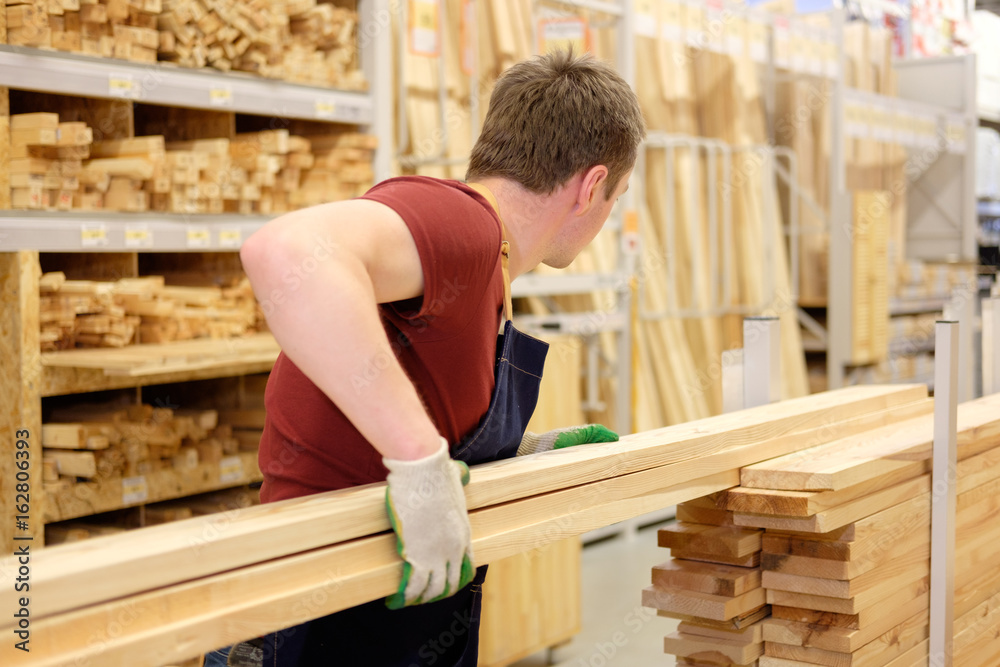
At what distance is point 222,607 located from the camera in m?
1.14

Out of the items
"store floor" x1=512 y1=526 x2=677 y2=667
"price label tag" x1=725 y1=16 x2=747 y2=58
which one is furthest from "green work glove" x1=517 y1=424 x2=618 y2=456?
"price label tag" x1=725 y1=16 x2=747 y2=58

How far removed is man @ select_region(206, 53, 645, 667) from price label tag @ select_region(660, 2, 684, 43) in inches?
193

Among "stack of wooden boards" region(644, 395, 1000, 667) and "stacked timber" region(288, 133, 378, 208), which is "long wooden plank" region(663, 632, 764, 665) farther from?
"stacked timber" region(288, 133, 378, 208)

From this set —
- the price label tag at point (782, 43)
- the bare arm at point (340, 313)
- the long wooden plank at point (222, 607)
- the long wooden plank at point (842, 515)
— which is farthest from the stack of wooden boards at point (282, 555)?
the price label tag at point (782, 43)

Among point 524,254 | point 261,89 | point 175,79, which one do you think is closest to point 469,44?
point 261,89

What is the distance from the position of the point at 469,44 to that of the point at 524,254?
11.1 feet

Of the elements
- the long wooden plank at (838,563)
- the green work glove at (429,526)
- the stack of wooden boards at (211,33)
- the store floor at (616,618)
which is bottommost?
the store floor at (616,618)

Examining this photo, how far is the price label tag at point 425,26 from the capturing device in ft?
14.6

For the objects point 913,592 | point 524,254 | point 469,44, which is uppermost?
point 469,44

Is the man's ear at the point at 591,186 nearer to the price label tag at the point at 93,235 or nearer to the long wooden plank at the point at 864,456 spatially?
the long wooden plank at the point at 864,456

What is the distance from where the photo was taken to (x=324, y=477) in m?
1.51

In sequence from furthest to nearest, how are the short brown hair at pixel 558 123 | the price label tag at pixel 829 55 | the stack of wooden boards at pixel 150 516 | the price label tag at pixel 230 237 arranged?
1. the price label tag at pixel 829 55
2. the price label tag at pixel 230 237
3. the stack of wooden boards at pixel 150 516
4. the short brown hair at pixel 558 123

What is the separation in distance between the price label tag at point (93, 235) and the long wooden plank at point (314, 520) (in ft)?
6.46

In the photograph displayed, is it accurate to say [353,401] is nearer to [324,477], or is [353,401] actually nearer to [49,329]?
[324,477]
